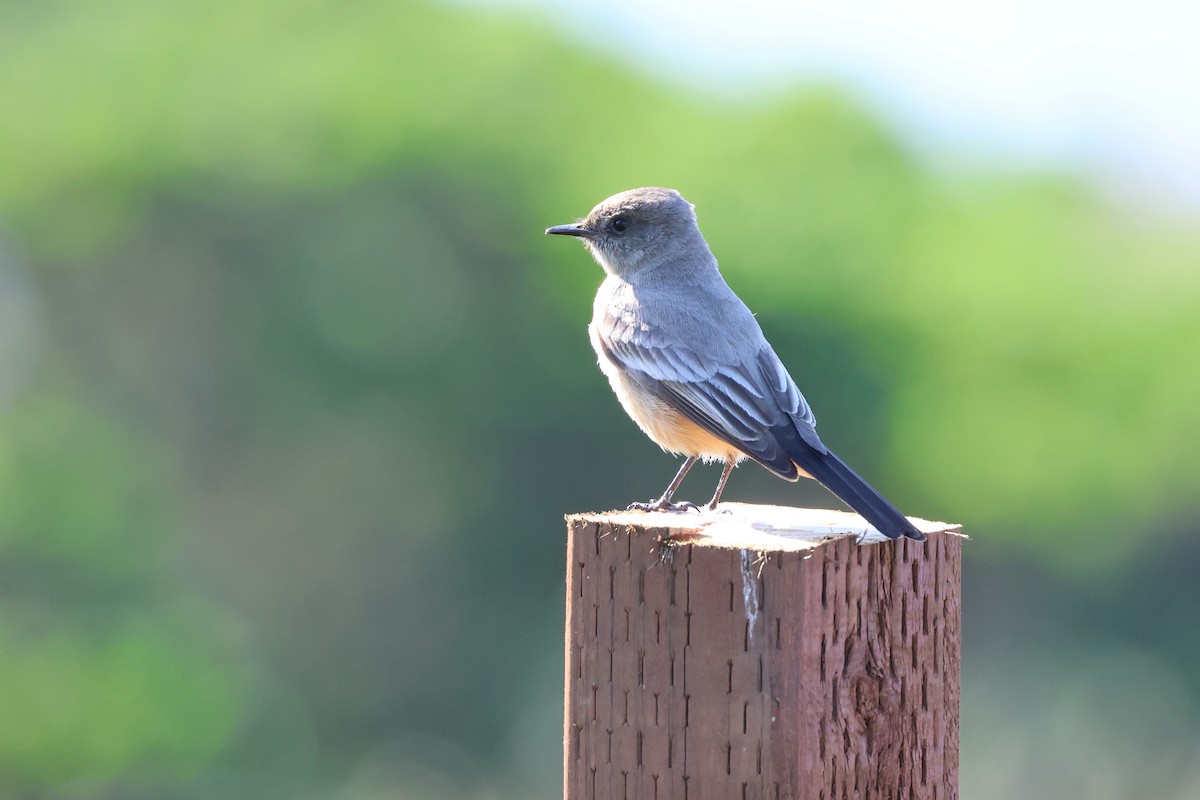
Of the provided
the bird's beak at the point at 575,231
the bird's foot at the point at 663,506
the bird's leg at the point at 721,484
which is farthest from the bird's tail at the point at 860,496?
the bird's beak at the point at 575,231

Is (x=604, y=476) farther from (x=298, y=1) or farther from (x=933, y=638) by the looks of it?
(x=933, y=638)

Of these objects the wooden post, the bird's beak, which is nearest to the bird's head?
the bird's beak

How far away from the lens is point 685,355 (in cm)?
500

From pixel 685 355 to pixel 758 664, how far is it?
249 cm

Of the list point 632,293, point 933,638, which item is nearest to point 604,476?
point 632,293

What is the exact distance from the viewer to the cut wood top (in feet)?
9.06

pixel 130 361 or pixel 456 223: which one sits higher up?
pixel 456 223

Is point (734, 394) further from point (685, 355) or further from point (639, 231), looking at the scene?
point (639, 231)

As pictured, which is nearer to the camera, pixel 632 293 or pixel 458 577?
pixel 632 293

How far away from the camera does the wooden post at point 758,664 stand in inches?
103

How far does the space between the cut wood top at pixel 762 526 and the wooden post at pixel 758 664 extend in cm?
1

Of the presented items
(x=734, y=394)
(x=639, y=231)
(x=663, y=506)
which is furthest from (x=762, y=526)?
(x=639, y=231)

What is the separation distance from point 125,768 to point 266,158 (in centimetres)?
736

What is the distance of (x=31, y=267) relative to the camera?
16656 mm
